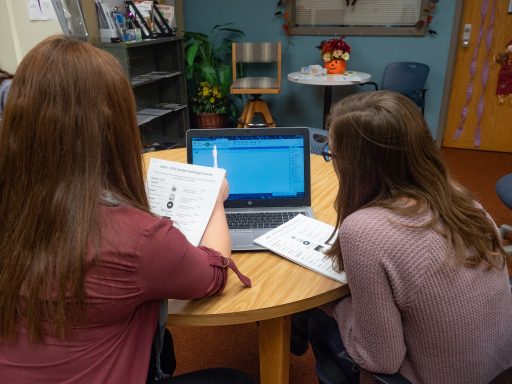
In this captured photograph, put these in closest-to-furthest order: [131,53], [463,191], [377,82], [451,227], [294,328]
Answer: [451,227], [463,191], [294,328], [131,53], [377,82]

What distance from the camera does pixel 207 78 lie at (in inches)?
170

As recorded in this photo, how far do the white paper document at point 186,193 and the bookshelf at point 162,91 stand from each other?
2728mm

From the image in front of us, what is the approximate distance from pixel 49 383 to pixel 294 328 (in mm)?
656

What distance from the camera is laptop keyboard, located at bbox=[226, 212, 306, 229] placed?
1.27 meters

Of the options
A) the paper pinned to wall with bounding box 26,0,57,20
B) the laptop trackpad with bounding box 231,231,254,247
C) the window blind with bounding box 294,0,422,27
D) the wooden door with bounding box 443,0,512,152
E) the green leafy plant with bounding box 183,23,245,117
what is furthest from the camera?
the green leafy plant with bounding box 183,23,245,117

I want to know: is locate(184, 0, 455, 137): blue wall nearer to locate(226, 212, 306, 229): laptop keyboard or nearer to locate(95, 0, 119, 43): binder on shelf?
locate(95, 0, 119, 43): binder on shelf

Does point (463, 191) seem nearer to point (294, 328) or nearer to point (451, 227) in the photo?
point (451, 227)

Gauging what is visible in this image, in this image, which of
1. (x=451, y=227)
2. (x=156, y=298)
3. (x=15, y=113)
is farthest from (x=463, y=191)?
(x=15, y=113)

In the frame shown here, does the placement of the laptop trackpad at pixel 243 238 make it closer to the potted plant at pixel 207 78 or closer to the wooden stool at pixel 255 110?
the wooden stool at pixel 255 110

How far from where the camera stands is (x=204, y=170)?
1.08 m

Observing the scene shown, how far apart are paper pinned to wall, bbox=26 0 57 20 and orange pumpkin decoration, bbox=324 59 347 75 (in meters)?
2.19

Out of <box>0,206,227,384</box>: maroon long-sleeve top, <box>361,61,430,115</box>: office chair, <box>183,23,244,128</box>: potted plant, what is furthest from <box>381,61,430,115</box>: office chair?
<box>0,206,227,384</box>: maroon long-sleeve top

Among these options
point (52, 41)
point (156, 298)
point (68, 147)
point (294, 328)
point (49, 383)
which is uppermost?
point (52, 41)

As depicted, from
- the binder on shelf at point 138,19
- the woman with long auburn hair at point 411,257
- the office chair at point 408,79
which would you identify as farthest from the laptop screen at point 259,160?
the office chair at point 408,79
